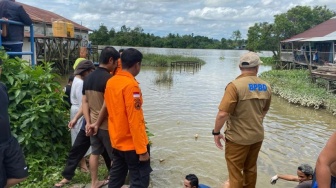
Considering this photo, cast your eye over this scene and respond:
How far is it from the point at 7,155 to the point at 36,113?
1664mm

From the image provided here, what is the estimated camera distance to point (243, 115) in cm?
338

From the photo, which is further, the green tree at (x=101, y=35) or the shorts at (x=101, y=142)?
the green tree at (x=101, y=35)

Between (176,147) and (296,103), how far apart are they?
8.40 meters

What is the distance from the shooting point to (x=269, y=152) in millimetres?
7160

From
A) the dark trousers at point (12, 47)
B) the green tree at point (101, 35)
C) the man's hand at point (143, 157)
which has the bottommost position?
the man's hand at point (143, 157)

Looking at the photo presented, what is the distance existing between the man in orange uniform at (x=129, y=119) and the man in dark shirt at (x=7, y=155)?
0.85 metres

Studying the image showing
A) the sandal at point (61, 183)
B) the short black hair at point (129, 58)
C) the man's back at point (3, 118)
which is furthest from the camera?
the sandal at point (61, 183)

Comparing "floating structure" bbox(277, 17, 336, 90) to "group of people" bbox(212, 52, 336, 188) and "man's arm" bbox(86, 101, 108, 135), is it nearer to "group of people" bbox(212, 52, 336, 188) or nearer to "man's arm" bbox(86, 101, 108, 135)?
"group of people" bbox(212, 52, 336, 188)

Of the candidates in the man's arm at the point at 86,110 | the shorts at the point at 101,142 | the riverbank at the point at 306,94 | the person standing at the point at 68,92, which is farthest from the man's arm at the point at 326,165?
the riverbank at the point at 306,94

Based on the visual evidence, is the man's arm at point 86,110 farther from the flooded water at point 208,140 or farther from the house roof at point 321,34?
the house roof at point 321,34

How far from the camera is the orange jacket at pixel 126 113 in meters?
2.82

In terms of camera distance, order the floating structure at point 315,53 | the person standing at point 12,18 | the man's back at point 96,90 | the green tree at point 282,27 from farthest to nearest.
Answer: the green tree at point 282,27
the floating structure at point 315,53
the person standing at point 12,18
the man's back at point 96,90

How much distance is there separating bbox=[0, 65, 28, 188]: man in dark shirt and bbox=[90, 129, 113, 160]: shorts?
997 mm

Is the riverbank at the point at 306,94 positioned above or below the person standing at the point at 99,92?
below
